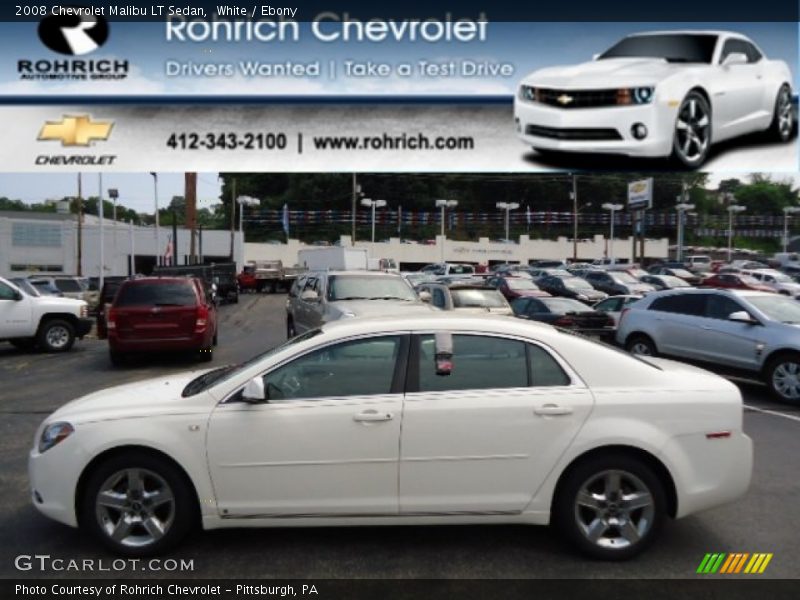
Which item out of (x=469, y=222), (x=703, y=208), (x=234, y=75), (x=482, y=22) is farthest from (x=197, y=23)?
(x=703, y=208)

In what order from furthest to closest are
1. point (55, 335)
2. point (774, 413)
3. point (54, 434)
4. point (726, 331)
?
1. point (55, 335)
2. point (726, 331)
3. point (774, 413)
4. point (54, 434)

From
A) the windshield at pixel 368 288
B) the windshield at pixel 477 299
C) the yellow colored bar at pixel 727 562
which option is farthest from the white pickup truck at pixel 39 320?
the yellow colored bar at pixel 727 562

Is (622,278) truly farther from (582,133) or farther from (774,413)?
(774,413)

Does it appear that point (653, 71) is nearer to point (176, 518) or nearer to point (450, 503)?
point (450, 503)

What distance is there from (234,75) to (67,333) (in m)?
6.77

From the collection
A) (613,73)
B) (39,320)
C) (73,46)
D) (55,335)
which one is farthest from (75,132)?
(613,73)

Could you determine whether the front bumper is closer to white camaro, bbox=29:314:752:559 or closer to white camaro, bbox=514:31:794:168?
white camaro, bbox=514:31:794:168

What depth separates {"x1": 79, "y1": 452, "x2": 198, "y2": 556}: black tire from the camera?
3934 millimetres

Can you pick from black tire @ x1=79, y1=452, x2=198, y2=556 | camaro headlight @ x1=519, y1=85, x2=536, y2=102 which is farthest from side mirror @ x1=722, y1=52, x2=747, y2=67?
black tire @ x1=79, y1=452, x2=198, y2=556

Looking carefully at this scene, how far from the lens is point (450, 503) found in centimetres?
395

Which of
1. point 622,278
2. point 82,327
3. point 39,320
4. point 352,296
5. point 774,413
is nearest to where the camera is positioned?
point 774,413

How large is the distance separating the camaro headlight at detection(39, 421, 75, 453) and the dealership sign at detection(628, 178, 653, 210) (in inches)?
2471

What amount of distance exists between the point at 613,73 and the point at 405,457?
7413 millimetres

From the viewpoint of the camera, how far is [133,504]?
3965 mm
